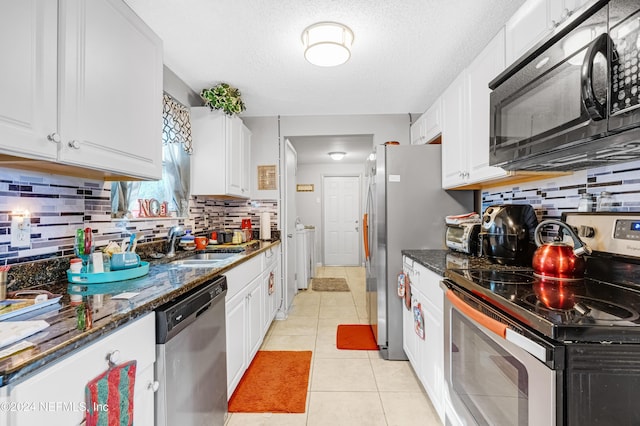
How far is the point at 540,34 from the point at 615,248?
95cm

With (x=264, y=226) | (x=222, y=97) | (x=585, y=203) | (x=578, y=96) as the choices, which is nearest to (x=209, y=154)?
(x=222, y=97)

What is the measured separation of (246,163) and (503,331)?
2.82 m

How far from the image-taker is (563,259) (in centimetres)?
123

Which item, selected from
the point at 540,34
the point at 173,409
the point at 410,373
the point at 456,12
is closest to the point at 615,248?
the point at 540,34

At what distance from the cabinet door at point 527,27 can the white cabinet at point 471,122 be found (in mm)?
63

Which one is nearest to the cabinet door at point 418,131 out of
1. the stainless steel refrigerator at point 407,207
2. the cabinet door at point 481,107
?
the stainless steel refrigerator at point 407,207

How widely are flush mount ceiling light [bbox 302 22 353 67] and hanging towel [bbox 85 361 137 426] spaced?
1.84 metres

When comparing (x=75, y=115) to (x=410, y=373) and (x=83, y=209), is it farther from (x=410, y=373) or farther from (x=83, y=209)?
(x=410, y=373)

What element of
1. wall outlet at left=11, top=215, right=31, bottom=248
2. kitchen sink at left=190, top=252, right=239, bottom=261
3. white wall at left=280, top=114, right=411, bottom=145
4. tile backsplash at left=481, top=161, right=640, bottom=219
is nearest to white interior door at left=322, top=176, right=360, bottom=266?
white wall at left=280, top=114, right=411, bottom=145

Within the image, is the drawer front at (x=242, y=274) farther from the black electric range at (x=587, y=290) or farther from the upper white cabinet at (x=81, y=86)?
the black electric range at (x=587, y=290)

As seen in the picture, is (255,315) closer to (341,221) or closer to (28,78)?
(28,78)

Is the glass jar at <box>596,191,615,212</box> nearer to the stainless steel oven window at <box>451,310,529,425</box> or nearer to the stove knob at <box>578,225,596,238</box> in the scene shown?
the stove knob at <box>578,225,596,238</box>

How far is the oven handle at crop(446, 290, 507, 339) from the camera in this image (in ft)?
3.04

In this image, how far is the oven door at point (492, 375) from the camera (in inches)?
30.9
